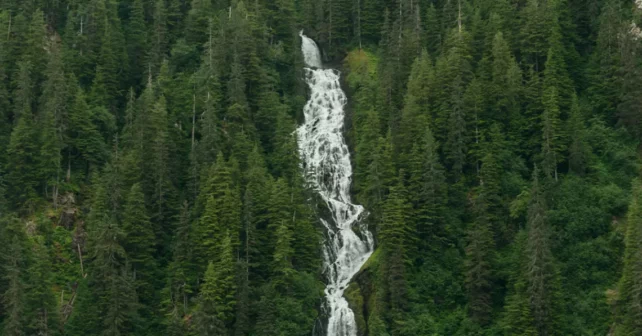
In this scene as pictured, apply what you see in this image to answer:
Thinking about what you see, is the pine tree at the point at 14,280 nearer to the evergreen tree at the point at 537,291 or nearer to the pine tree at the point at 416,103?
the pine tree at the point at 416,103

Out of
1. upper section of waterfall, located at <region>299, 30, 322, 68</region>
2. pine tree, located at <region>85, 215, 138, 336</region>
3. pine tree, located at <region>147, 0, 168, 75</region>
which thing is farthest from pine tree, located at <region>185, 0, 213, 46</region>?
pine tree, located at <region>85, 215, 138, 336</region>

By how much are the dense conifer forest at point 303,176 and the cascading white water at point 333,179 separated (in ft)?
3.94

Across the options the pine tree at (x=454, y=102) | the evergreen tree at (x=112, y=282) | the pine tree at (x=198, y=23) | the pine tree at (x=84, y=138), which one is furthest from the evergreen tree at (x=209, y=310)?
the pine tree at (x=198, y=23)

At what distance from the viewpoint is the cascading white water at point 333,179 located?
9481 centimetres

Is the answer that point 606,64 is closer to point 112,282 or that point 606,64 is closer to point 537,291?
point 537,291

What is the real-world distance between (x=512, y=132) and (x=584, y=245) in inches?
662

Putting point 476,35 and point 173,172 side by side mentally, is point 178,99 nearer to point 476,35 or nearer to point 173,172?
point 173,172

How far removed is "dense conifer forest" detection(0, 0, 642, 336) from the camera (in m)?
87.4

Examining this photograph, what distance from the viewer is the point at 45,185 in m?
100

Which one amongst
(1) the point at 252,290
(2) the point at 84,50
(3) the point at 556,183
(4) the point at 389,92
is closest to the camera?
(1) the point at 252,290

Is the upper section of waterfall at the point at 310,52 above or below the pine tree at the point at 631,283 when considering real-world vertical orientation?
above

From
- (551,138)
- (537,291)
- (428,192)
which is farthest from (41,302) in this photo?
(551,138)

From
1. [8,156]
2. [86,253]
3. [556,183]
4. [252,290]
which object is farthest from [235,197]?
[556,183]

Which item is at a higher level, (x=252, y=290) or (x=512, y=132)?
(x=512, y=132)
